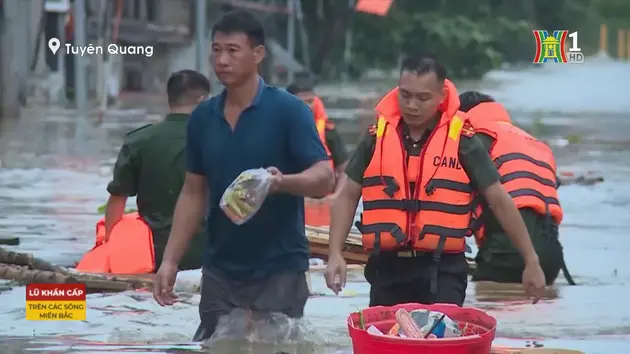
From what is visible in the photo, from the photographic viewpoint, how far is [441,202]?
595 centimetres

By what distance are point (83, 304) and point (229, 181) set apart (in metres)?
2.78

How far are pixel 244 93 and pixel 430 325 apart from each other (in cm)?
130

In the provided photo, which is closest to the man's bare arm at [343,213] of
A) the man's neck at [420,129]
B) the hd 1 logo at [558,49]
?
the man's neck at [420,129]

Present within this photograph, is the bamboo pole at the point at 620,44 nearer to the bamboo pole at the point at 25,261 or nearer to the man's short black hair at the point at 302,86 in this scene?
the man's short black hair at the point at 302,86

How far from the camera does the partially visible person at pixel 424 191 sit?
19.5 feet

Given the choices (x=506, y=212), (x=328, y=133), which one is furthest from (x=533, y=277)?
(x=328, y=133)

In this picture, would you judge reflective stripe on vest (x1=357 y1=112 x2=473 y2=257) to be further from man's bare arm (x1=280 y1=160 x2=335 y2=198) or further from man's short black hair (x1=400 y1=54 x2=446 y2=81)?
man's bare arm (x1=280 y1=160 x2=335 y2=198)

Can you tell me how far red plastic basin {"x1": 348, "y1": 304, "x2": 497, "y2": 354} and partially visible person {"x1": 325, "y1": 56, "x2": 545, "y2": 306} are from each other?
0.66 metres

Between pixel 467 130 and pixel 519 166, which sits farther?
pixel 519 166

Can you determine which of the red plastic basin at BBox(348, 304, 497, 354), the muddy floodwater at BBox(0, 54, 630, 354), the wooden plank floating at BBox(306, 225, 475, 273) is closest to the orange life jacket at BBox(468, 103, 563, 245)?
the muddy floodwater at BBox(0, 54, 630, 354)

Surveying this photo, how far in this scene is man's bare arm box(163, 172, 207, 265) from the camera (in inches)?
231

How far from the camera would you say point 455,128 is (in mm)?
6004

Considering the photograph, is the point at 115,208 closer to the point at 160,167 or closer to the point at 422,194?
the point at 160,167

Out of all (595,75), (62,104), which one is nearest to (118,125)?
(62,104)
